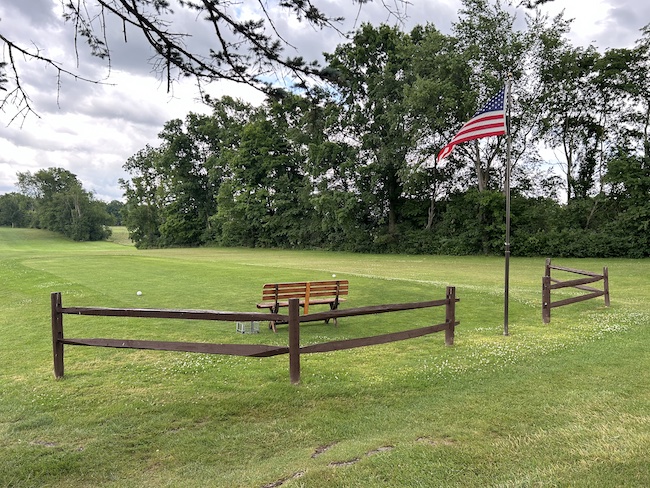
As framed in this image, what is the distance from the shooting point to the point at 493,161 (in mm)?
39719

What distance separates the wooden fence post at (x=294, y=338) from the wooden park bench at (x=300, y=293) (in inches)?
138

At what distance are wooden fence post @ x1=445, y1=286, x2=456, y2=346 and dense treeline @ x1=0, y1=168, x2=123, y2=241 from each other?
90.3 meters

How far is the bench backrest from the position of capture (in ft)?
32.1

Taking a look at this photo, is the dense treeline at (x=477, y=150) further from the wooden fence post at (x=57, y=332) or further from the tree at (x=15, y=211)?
the tree at (x=15, y=211)

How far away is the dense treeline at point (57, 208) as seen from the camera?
8838cm

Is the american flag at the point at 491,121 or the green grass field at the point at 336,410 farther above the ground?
the american flag at the point at 491,121

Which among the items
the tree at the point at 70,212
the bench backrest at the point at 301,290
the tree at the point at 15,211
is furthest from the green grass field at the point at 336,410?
the tree at the point at 15,211

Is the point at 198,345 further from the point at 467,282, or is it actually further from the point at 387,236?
the point at 387,236

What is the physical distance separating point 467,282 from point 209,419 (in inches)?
631

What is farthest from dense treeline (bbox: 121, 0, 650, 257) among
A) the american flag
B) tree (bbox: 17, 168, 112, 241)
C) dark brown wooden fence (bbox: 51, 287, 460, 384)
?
tree (bbox: 17, 168, 112, 241)

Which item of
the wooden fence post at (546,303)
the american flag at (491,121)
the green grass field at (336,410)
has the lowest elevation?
the green grass field at (336,410)

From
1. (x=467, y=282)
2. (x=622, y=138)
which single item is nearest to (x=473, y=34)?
(x=622, y=138)

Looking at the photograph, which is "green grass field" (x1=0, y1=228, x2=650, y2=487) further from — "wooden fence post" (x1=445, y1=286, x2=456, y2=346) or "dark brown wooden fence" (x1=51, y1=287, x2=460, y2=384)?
"dark brown wooden fence" (x1=51, y1=287, x2=460, y2=384)

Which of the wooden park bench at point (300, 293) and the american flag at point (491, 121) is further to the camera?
the wooden park bench at point (300, 293)
